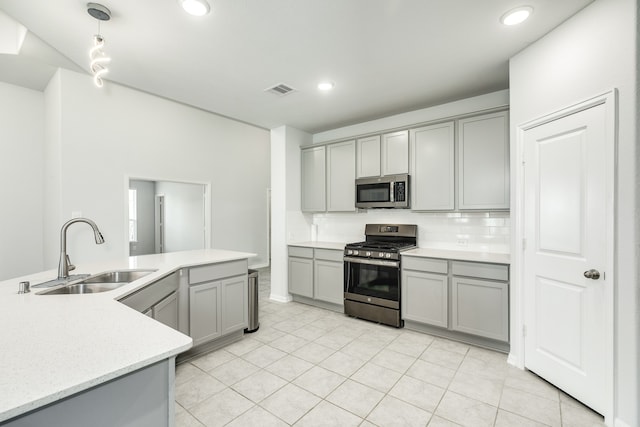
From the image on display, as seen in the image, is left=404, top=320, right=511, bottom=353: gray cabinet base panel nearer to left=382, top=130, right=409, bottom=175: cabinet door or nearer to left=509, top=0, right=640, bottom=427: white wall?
left=509, top=0, right=640, bottom=427: white wall

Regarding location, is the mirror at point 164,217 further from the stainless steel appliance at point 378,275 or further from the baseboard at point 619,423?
the baseboard at point 619,423

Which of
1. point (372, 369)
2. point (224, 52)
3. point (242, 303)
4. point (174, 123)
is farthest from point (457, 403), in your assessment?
point (174, 123)

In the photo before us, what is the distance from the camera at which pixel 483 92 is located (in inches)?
132

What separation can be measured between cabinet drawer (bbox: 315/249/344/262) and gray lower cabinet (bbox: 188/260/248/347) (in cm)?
123

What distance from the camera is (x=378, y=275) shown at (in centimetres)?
358

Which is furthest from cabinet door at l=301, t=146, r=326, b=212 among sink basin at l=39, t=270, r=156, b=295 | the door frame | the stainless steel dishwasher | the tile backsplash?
sink basin at l=39, t=270, r=156, b=295

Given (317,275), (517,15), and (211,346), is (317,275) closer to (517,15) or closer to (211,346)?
(211,346)

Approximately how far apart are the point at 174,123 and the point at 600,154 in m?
5.38

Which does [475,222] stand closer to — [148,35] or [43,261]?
[148,35]

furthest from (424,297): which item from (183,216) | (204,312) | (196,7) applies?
(183,216)

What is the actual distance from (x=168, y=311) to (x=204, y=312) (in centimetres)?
46

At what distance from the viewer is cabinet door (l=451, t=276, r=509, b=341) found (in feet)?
9.07

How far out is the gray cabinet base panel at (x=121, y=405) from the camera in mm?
814

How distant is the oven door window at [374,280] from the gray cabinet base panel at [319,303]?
40 centimetres
